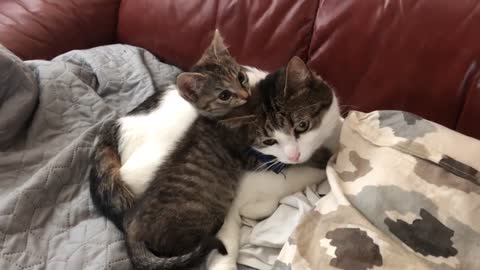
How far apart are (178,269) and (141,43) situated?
3.21ft

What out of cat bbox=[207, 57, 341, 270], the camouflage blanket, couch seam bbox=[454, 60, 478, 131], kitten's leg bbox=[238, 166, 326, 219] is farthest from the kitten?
couch seam bbox=[454, 60, 478, 131]

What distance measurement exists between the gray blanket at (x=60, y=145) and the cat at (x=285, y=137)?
32cm

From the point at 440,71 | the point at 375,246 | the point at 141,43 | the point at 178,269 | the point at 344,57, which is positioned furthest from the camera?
the point at 141,43

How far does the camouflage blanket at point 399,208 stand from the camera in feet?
3.23

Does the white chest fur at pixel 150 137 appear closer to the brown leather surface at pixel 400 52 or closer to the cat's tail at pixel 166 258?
the cat's tail at pixel 166 258

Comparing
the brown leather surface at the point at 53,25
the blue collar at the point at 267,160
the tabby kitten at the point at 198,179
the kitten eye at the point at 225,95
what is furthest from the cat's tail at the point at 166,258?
the brown leather surface at the point at 53,25

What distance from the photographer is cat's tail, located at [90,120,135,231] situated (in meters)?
1.23

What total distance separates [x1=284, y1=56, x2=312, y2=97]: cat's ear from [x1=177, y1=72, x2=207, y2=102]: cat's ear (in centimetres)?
25

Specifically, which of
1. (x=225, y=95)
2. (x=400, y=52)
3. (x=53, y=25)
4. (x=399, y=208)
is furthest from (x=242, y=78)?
(x=53, y=25)

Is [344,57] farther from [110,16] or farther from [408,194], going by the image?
[110,16]

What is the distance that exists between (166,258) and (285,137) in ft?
1.36

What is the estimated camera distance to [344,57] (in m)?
1.38

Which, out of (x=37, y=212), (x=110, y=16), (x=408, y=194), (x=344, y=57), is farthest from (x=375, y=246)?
(x=110, y=16)

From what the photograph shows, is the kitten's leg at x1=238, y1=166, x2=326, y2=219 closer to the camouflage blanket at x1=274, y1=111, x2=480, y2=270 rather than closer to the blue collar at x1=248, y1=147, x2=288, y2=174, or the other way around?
the blue collar at x1=248, y1=147, x2=288, y2=174
